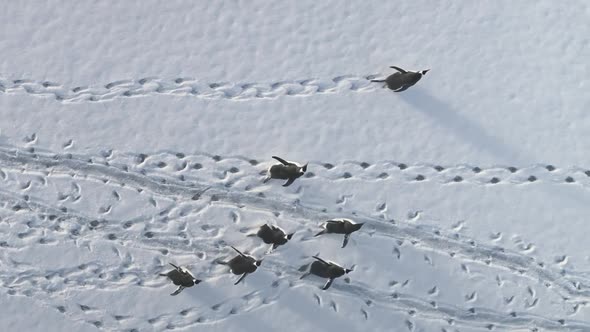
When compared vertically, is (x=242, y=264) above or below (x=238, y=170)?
below

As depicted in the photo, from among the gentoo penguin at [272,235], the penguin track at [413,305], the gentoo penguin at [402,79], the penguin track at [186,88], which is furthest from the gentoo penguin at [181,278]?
the gentoo penguin at [402,79]

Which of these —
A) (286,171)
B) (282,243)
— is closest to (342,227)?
(282,243)

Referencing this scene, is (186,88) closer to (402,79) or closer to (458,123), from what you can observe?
(402,79)

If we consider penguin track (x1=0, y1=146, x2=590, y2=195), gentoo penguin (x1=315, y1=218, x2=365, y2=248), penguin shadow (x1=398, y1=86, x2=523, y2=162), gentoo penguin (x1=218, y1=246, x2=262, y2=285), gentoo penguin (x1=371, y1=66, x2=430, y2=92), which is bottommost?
gentoo penguin (x1=218, y1=246, x2=262, y2=285)

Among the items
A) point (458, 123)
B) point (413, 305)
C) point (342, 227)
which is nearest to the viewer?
point (342, 227)

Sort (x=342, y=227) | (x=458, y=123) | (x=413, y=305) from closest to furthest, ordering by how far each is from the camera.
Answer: (x=342, y=227), (x=413, y=305), (x=458, y=123)

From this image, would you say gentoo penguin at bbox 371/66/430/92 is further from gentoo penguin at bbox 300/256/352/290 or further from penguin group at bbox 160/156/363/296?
gentoo penguin at bbox 300/256/352/290

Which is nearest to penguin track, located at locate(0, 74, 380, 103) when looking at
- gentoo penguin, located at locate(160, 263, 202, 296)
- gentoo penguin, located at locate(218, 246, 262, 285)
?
gentoo penguin, located at locate(218, 246, 262, 285)

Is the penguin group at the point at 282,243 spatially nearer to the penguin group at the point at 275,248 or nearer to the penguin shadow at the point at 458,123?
the penguin group at the point at 275,248
